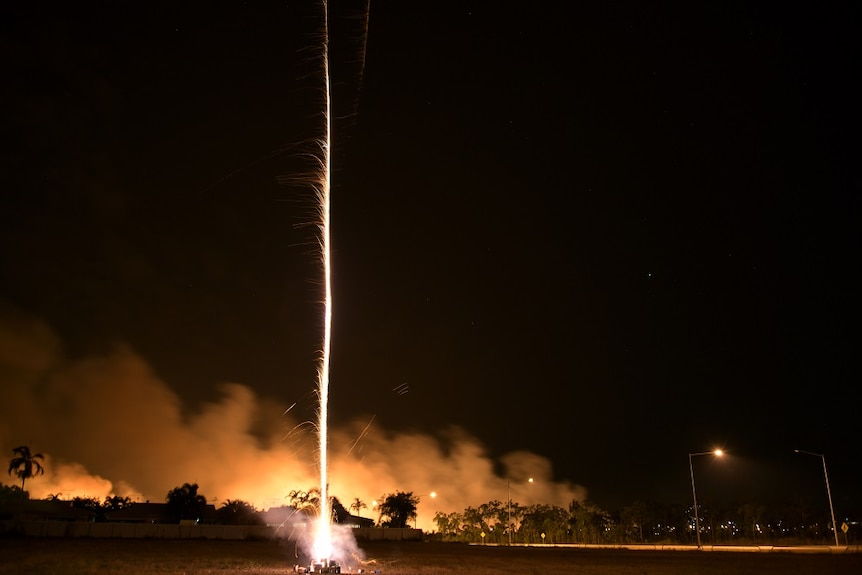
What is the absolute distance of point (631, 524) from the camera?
94562mm

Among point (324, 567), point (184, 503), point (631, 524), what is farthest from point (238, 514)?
point (324, 567)

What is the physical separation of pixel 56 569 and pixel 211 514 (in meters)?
95.9

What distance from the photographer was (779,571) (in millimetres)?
27141

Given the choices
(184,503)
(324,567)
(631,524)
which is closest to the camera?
(324,567)

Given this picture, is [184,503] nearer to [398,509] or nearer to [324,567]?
[398,509]

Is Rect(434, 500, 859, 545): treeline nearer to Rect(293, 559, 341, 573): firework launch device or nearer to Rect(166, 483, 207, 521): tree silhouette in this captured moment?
Rect(166, 483, 207, 521): tree silhouette

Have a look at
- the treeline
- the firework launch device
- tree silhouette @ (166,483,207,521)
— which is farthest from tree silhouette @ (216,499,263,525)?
the firework launch device

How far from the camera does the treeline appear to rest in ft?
298

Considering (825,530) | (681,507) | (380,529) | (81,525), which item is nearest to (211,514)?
(380,529)

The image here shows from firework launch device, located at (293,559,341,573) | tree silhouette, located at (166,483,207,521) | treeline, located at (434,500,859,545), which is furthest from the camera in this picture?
tree silhouette, located at (166,483,207,521)

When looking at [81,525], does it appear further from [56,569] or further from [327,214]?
[327,214]

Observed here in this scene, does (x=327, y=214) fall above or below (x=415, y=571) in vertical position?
above

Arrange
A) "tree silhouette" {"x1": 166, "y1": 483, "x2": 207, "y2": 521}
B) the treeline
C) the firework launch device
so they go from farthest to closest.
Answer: "tree silhouette" {"x1": 166, "y1": 483, "x2": 207, "y2": 521}
the treeline
the firework launch device

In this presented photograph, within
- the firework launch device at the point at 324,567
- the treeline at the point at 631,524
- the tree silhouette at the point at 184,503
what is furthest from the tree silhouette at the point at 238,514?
the firework launch device at the point at 324,567
